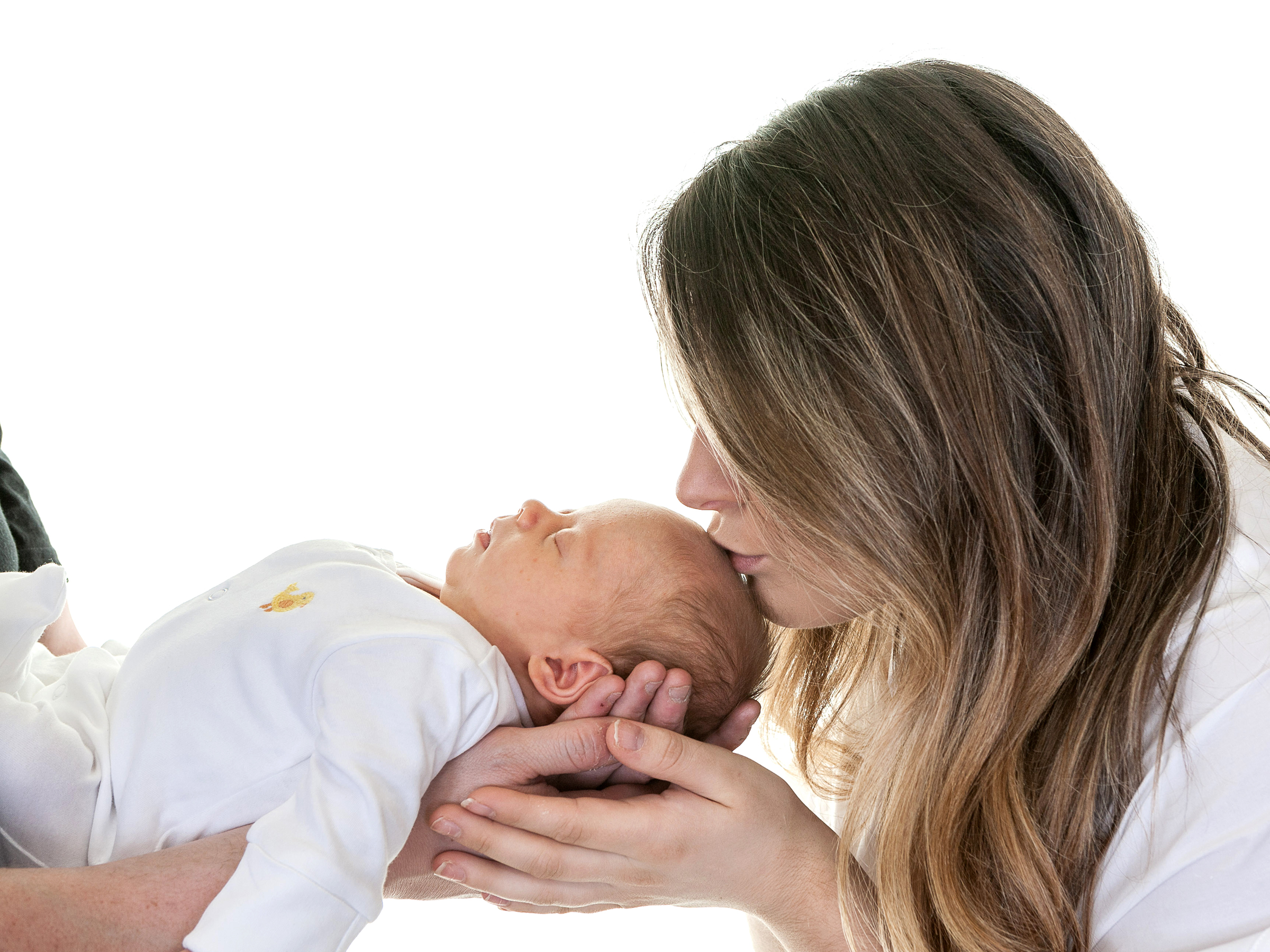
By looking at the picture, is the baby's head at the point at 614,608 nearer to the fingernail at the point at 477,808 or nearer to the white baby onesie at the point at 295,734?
the white baby onesie at the point at 295,734

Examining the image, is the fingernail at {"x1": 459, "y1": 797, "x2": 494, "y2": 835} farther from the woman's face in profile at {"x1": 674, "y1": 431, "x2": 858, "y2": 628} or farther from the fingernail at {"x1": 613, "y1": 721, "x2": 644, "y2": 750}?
the woman's face in profile at {"x1": 674, "y1": 431, "x2": 858, "y2": 628}

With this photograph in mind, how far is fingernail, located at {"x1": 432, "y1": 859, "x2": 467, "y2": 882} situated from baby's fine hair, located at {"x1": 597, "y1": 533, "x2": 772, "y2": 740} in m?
0.35

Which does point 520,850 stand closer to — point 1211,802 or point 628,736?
point 628,736

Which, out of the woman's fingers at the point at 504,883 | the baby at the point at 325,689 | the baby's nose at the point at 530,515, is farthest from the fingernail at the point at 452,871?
the baby's nose at the point at 530,515

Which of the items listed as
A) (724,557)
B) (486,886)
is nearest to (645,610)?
(724,557)

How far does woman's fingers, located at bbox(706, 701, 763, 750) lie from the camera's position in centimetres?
155

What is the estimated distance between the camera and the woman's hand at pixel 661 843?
1.32 m

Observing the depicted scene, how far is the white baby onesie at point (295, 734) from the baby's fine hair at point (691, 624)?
0.60 feet

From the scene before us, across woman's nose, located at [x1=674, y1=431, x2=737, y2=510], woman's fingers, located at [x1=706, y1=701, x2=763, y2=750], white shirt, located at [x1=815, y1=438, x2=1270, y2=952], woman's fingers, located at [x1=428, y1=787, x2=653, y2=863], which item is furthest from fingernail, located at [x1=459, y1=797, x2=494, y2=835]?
white shirt, located at [x1=815, y1=438, x2=1270, y2=952]

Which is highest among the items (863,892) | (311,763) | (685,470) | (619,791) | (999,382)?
(999,382)

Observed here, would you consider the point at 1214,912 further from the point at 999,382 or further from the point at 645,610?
the point at 645,610

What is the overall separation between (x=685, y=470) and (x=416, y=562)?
2.05 metres

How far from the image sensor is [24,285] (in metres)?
3.24

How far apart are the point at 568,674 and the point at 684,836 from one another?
29 cm
